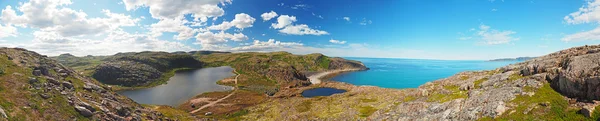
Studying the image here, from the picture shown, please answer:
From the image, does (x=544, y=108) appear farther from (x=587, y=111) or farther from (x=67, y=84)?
(x=67, y=84)

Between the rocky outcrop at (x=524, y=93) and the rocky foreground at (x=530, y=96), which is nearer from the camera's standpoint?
the rocky foreground at (x=530, y=96)

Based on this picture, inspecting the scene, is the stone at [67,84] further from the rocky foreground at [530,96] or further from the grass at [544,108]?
the grass at [544,108]

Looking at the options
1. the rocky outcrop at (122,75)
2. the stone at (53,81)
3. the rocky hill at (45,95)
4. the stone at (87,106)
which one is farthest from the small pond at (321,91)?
the rocky outcrop at (122,75)

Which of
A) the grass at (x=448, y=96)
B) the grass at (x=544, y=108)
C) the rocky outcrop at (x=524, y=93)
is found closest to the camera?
the grass at (x=544, y=108)

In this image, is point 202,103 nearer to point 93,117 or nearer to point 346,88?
point 93,117

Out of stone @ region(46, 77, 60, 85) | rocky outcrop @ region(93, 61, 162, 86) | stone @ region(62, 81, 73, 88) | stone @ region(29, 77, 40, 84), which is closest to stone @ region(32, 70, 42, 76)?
stone @ region(46, 77, 60, 85)

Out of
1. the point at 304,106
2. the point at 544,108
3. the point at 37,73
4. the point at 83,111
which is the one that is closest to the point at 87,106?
the point at 83,111

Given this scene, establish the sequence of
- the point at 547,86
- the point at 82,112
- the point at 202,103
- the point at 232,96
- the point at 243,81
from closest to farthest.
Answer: the point at 547,86, the point at 82,112, the point at 202,103, the point at 232,96, the point at 243,81

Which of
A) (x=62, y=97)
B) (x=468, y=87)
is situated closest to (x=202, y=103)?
(x=62, y=97)
